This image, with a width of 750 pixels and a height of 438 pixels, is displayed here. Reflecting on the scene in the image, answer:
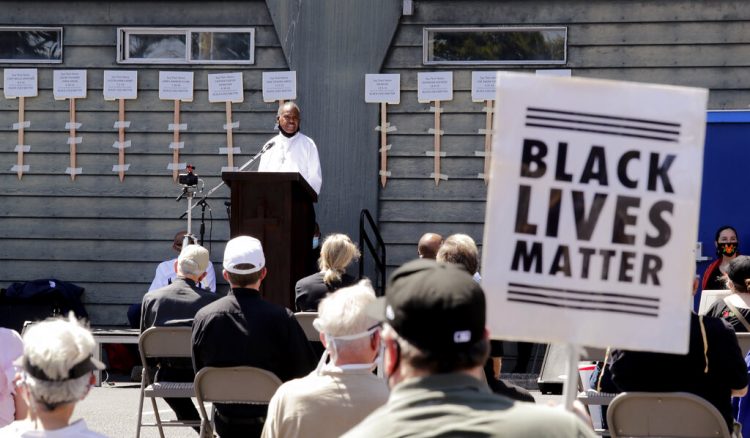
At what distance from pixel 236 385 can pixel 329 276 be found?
5.59ft

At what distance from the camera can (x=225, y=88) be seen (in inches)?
498

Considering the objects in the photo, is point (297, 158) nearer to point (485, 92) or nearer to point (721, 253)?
point (485, 92)

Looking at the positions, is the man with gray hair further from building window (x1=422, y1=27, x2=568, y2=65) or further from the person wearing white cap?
building window (x1=422, y1=27, x2=568, y2=65)

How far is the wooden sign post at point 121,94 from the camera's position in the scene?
1277 centimetres

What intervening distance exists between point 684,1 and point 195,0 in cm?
507

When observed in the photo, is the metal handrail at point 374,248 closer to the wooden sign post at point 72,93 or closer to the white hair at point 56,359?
the wooden sign post at point 72,93

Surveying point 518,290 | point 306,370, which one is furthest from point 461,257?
point 518,290

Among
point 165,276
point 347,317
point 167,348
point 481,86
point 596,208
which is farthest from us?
point 481,86

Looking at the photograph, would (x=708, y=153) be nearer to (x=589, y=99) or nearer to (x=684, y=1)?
(x=684, y=1)

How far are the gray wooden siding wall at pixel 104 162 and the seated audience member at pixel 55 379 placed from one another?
370 inches

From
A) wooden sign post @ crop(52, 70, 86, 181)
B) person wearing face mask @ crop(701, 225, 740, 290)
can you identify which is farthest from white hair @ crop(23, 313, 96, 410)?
wooden sign post @ crop(52, 70, 86, 181)

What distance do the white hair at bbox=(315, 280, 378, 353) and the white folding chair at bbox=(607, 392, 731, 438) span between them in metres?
1.48

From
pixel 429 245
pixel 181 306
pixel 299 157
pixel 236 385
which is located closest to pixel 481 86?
pixel 299 157

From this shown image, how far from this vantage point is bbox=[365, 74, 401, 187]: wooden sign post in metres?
12.4
